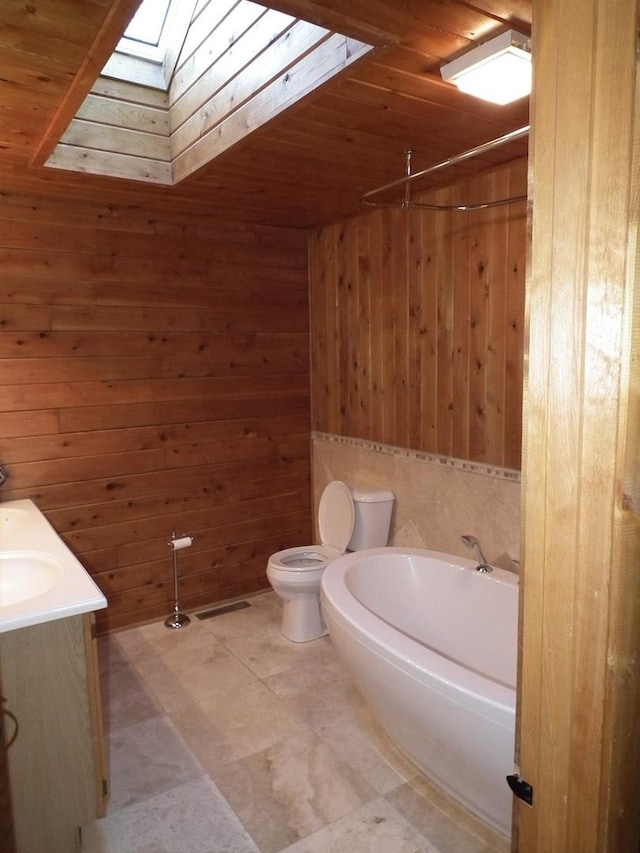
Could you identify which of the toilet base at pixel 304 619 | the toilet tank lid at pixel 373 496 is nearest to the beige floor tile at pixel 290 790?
the toilet base at pixel 304 619

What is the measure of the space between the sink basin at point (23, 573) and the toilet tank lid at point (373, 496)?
1661mm

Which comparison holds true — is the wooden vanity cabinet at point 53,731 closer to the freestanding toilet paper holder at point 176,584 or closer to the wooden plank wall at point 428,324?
the freestanding toilet paper holder at point 176,584

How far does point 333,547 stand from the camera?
334 centimetres

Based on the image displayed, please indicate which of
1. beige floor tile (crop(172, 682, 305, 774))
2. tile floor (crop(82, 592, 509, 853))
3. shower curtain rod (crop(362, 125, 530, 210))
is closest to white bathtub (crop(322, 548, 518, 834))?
tile floor (crop(82, 592, 509, 853))

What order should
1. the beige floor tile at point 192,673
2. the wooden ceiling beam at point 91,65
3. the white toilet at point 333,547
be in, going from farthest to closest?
the white toilet at point 333,547 → the beige floor tile at point 192,673 → the wooden ceiling beam at point 91,65

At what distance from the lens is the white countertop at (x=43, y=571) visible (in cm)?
160

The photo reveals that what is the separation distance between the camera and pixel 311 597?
3191mm

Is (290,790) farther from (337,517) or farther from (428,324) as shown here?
(428,324)

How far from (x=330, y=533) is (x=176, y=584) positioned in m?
0.99

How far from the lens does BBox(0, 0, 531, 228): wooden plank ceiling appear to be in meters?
1.41

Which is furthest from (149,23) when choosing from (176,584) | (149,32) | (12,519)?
(176,584)

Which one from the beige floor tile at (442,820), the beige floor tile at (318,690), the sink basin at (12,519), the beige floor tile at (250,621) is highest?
the sink basin at (12,519)

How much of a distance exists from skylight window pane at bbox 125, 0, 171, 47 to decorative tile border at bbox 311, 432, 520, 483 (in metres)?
2.24

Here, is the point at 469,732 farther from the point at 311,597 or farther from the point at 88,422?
the point at 88,422
